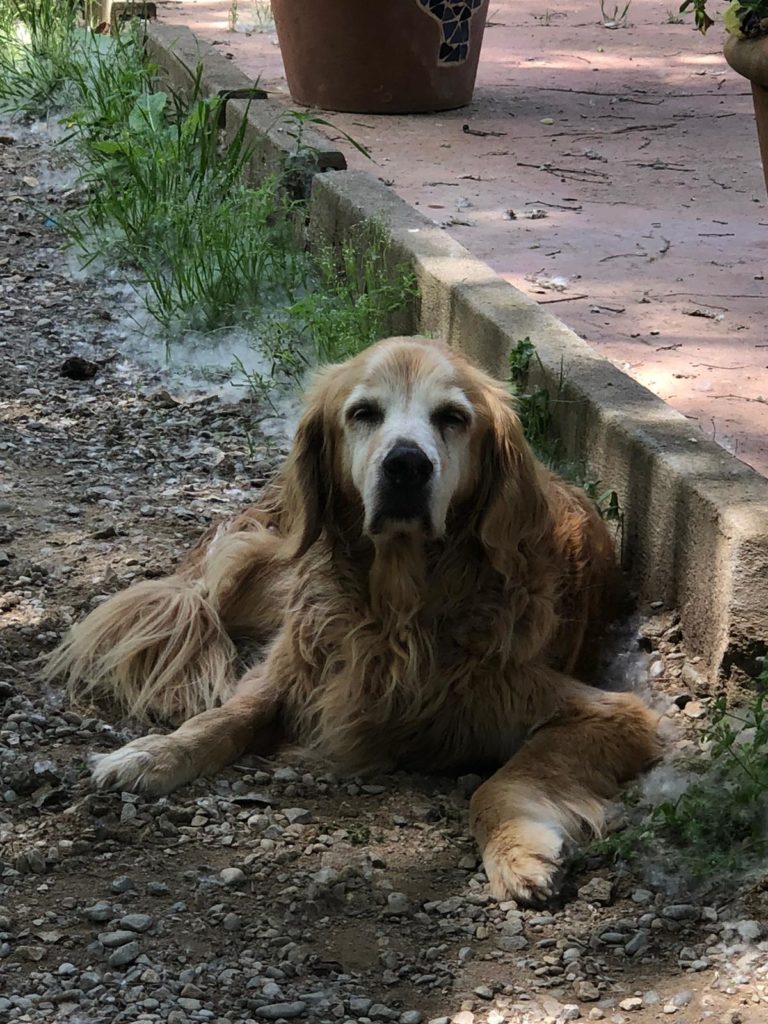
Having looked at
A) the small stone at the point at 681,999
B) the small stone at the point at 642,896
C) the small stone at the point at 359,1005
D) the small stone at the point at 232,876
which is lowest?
the small stone at the point at 232,876

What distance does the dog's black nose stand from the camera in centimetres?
324

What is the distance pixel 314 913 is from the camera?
9.48 feet

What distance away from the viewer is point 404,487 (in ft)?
10.7

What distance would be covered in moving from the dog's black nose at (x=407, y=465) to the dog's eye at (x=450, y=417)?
166mm

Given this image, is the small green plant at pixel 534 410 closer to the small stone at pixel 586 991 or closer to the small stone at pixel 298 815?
the small stone at pixel 298 815

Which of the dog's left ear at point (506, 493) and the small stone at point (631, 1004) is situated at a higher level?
the dog's left ear at point (506, 493)

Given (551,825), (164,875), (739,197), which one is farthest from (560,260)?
(164,875)

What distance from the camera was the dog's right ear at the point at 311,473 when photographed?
3.61 m

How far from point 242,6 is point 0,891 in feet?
30.6

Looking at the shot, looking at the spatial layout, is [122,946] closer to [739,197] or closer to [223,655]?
[223,655]

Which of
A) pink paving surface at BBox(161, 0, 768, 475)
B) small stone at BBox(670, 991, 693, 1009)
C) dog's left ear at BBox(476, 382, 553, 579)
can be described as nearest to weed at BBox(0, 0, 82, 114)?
pink paving surface at BBox(161, 0, 768, 475)

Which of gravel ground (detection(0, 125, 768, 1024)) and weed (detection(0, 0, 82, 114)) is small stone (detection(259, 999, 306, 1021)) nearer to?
gravel ground (detection(0, 125, 768, 1024))

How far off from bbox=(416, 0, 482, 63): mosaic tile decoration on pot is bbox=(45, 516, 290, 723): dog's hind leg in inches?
159

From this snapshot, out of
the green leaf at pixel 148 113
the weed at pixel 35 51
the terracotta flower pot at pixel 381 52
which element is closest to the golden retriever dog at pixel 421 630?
the green leaf at pixel 148 113
